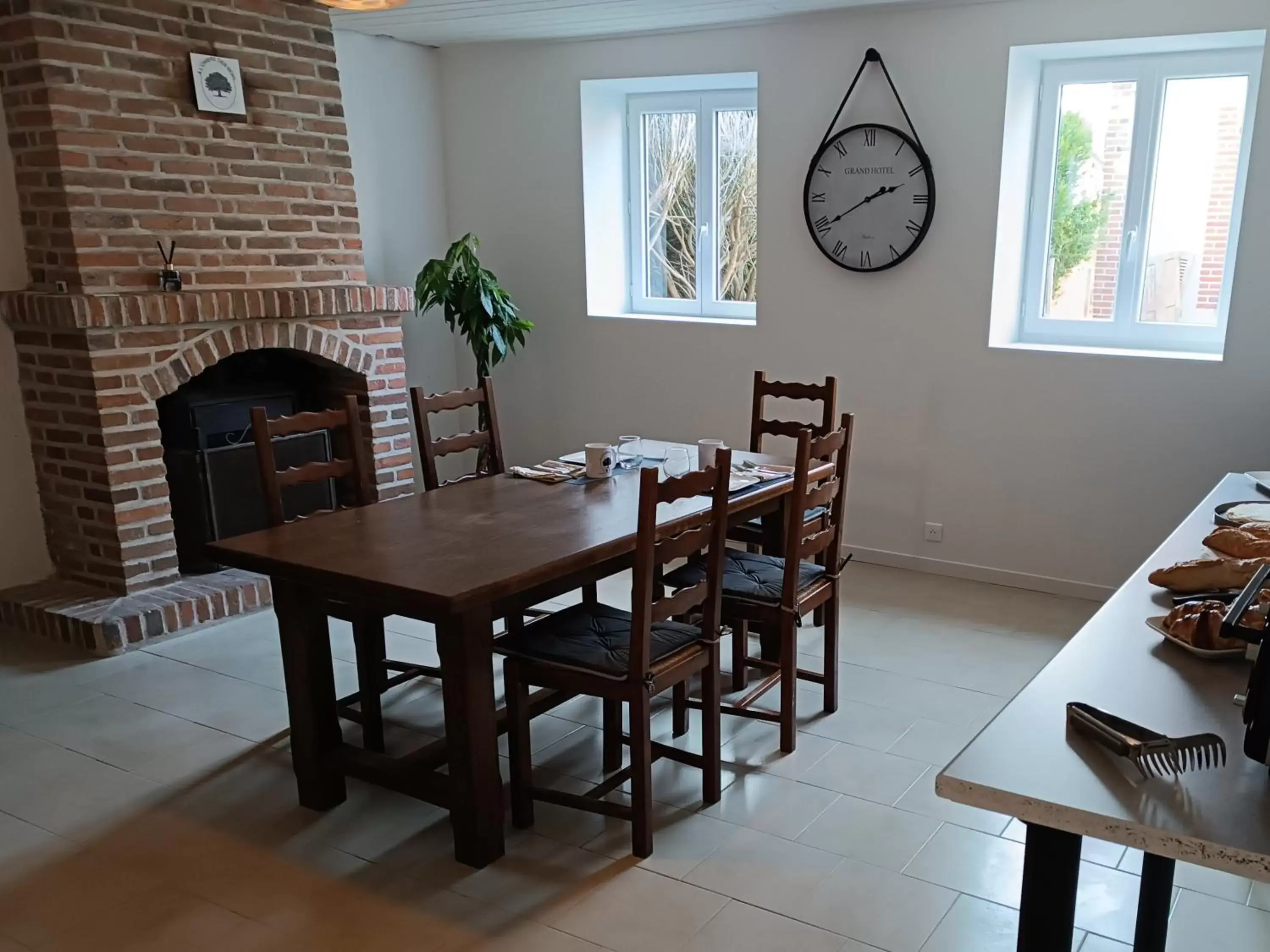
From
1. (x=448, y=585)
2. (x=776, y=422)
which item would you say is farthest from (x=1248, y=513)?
(x=448, y=585)

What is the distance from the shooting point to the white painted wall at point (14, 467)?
3955 mm

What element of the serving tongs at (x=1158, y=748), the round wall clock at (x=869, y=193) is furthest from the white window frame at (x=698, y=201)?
the serving tongs at (x=1158, y=748)

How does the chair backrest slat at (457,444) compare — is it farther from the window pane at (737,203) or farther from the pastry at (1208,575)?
the pastry at (1208,575)

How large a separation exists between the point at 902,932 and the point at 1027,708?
0.98m

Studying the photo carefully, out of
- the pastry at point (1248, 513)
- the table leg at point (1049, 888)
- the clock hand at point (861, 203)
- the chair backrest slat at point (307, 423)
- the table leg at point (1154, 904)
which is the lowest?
the table leg at point (1154, 904)

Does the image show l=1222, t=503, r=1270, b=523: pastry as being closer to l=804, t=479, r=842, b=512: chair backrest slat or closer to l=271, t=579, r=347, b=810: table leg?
l=804, t=479, r=842, b=512: chair backrest slat

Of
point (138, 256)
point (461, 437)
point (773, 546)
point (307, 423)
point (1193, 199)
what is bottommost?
point (773, 546)

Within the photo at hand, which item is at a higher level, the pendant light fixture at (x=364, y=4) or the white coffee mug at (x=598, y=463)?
the pendant light fixture at (x=364, y=4)

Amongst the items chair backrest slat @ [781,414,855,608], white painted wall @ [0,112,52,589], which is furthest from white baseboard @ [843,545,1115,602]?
white painted wall @ [0,112,52,589]

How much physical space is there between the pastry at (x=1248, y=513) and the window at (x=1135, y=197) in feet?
5.74

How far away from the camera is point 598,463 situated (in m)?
3.27

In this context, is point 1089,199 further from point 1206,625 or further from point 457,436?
point 1206,625

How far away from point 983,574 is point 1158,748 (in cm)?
325

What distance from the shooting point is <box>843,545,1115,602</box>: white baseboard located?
13.8ft
